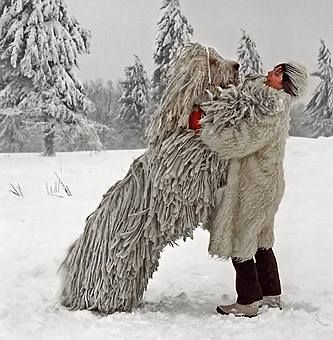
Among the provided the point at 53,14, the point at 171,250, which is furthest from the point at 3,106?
the point at 171,250

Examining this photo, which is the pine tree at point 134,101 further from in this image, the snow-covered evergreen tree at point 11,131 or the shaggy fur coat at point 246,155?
the shaggy fur coat at point 246,155

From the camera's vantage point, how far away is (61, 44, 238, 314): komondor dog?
85.8 inches

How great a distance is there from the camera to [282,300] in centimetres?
250

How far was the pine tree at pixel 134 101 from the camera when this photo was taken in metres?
19.4

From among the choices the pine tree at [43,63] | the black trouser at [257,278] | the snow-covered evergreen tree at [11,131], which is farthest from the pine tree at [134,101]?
the black trouser at [257,278]

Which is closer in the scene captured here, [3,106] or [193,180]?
[193,180]

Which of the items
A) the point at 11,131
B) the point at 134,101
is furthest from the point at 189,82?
the point at 134,101

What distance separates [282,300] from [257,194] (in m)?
0.58

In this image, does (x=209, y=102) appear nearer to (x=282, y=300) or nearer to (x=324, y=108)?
(x=282, y=300)

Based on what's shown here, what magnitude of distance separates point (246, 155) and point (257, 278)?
52 cm

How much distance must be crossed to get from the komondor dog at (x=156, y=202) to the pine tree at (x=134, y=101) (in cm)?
1695

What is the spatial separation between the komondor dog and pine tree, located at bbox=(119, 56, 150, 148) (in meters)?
17.0

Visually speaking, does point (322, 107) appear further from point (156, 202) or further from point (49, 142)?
point (156, 202)

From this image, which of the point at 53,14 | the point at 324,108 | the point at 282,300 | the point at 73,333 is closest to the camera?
the point at 73,333
